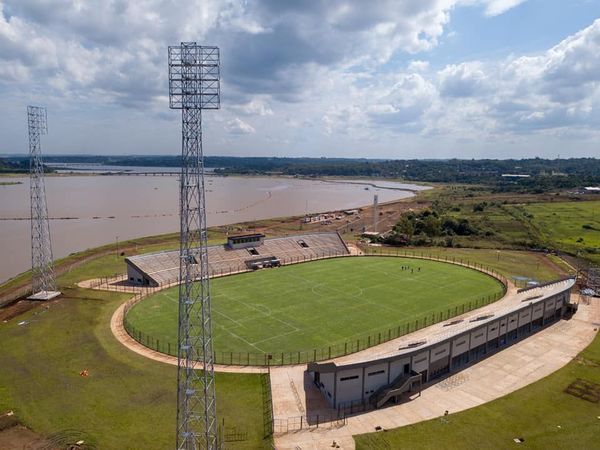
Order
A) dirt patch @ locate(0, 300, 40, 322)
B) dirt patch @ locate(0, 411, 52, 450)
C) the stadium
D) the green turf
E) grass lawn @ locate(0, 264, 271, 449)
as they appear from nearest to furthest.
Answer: dirt patch @ locate(0, 411, 52, 450) → grass lawn @ locate(0, 264, 271, 449) → the stadium → dirt patch @ locate(0, 300, 40, 322) → the green turf

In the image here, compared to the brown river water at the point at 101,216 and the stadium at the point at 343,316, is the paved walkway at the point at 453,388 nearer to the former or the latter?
the stadium at the point at 343,316

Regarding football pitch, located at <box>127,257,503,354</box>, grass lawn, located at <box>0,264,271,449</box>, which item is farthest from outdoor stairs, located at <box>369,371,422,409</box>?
football pitch, located at <box>127,257,503,354</box>

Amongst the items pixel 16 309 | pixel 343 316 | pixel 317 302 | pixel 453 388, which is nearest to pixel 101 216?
pixel 16 309

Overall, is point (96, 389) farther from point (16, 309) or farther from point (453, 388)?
point (453, 388)

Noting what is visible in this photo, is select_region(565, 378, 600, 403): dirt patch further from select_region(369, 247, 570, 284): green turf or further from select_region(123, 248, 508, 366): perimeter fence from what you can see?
select_region(369, 247, 570, 284): green turf

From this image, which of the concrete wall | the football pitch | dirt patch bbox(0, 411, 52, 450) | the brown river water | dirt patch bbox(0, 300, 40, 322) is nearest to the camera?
dirt patch bbox(0, 411, 52, 450)

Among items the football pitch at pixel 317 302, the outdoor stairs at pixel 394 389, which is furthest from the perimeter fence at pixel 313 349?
the outdoor stairs at pixel 394 389
